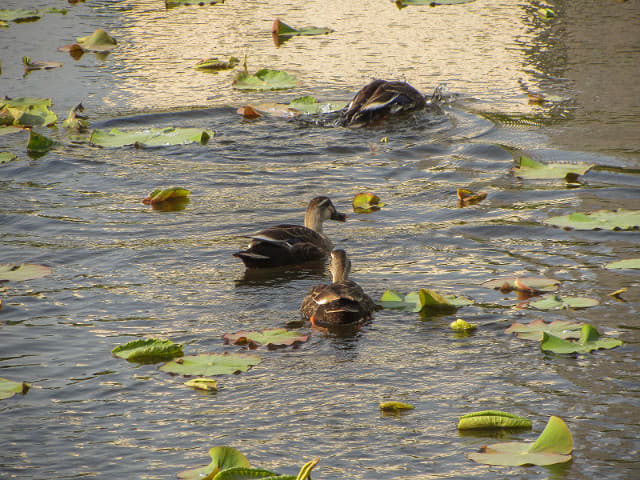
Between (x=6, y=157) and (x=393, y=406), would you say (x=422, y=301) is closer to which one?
(x=393, y=406)

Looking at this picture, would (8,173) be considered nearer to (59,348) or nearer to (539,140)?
(59,348)

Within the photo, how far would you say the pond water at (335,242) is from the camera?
4496 mm

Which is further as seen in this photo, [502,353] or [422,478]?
[502,353]

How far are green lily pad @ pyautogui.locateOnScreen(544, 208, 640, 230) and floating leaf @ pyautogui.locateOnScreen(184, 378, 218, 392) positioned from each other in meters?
3.66

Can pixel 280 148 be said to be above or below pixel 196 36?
below

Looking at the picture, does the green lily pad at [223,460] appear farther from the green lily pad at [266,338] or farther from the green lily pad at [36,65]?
the green lily pad at [36,65]

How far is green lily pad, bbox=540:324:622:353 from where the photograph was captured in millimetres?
5250

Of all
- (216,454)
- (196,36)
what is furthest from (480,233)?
(196,36)

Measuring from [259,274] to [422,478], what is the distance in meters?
3.32

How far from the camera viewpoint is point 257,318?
6082mm

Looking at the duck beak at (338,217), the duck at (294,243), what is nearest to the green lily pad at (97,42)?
the duck at (294,243)

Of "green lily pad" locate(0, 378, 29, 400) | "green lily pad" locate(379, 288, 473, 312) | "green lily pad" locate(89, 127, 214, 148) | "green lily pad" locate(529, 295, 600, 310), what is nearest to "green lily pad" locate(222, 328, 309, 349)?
"green lily pad" locate(379, 288, 473, 312)

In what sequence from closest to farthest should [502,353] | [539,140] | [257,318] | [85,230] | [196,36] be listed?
[502,353] < [257,318] < [85,230] < [539,140] < [196,36]

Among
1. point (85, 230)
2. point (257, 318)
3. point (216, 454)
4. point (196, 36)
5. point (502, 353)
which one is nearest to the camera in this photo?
point (216, 454)
